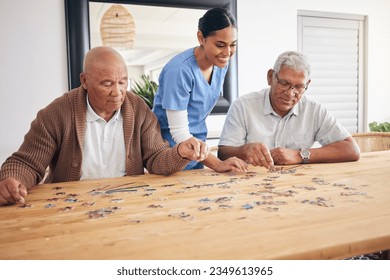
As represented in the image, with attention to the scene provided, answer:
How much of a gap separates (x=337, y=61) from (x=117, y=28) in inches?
123

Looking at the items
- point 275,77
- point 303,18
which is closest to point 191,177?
point 275,77

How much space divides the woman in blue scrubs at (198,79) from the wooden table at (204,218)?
38 centimetres

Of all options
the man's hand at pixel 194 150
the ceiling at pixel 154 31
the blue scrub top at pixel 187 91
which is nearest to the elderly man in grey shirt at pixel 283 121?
the blue scrub top at pixel 187 91

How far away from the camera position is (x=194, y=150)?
6.60 ft

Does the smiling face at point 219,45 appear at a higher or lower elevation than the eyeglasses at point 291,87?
higher

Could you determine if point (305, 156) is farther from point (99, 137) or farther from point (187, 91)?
point (99, 137)

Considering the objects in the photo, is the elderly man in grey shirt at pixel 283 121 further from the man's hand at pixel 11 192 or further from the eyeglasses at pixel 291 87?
the man's hand at pixel 11 192

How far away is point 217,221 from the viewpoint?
51.9 inches

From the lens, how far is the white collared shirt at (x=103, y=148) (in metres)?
2.23

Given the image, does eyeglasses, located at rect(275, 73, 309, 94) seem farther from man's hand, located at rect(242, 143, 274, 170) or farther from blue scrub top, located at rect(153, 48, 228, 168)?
man's hand, located at rect(242, 143, 274, 170)

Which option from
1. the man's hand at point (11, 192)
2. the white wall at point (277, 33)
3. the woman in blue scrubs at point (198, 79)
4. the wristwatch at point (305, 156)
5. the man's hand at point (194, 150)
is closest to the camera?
the man's hand at point (11, 192)

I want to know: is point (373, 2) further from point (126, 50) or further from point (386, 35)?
point (126, 50)

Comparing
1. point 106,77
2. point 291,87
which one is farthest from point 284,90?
point 106,77

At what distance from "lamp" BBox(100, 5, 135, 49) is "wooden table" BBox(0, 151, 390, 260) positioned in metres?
2.42
